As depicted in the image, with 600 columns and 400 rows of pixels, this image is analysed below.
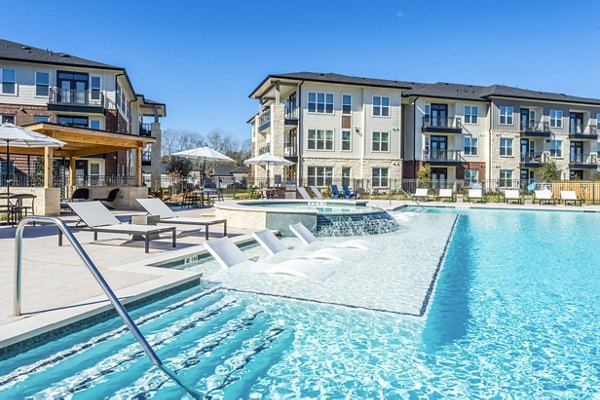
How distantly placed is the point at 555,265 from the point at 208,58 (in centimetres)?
2613

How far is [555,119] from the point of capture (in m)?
38.6

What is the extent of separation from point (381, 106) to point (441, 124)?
6054 millimetres

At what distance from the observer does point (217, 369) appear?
347 centimetres

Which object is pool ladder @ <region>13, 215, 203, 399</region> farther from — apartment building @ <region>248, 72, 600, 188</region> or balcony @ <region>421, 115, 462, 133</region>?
balcony @ <region>421, 115, 462, 133</region>

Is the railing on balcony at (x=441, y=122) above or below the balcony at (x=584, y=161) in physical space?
above

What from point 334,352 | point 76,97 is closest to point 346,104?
point 76,97

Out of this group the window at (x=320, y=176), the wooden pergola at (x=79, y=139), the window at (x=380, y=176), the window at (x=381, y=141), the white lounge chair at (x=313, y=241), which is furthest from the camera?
the window at (x=380, y=176)

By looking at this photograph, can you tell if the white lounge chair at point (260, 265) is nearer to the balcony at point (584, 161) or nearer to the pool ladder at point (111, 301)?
the pool ladder at point (111, 301)

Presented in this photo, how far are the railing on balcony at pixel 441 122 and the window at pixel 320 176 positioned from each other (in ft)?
30.7

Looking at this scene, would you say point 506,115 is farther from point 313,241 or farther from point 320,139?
point 313,241

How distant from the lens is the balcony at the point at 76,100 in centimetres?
2602

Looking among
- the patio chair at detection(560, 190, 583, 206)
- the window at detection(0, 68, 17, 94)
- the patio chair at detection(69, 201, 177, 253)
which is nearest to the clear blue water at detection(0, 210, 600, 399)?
the patio chair at detection(69, 201, 177, 253)

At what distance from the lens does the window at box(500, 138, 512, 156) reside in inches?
1442

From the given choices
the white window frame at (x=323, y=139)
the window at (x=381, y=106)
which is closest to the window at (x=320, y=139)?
the white window frame at (x=323, y=139)
